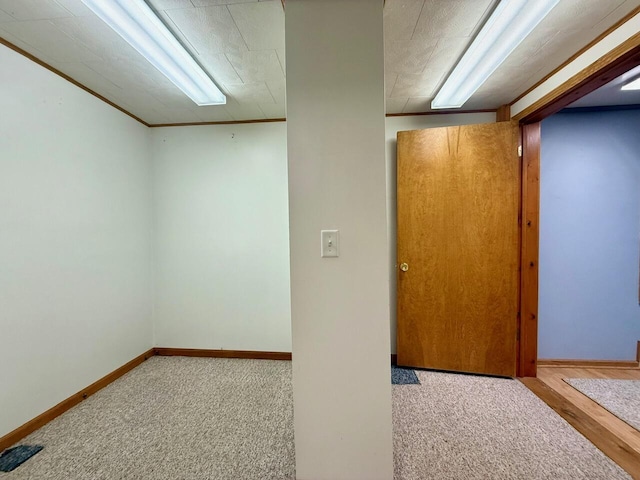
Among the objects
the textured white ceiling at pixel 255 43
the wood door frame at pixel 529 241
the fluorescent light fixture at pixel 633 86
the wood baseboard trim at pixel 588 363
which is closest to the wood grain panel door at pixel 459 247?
the wood door frame at pixel 529 241

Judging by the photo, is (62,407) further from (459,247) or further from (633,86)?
(633,86)

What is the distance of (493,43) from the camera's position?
4.61ft

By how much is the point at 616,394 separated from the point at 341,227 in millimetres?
2611

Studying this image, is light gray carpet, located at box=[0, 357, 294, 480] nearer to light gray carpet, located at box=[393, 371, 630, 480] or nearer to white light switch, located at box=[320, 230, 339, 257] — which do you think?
light gray carpet, located at box=[393, 371, 630, 480]

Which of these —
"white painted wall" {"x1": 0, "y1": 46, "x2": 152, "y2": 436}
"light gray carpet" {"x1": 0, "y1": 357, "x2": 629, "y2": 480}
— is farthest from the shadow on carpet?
"white painted wall" {"x1": 0, "y1": 46, "x2": 152, "y2": 436}

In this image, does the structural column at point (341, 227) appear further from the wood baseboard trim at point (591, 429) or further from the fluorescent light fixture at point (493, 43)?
the wood baseboard trim at point (591, 429)

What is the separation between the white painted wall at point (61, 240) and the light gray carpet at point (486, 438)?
7.69 feet

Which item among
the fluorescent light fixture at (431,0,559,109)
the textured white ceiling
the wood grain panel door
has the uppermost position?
the textured white ceiling

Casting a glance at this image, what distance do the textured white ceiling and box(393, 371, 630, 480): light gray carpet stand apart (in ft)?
7.78

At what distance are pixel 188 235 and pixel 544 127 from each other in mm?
3685

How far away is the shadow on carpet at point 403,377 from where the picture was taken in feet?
6.52

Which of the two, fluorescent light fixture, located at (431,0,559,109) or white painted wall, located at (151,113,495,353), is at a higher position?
fluorescent light fixture, located at (431,0,559,109)

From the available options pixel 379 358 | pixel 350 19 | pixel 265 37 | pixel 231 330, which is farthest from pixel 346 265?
pixel 231 330

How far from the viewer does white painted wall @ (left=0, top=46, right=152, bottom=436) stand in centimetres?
147
